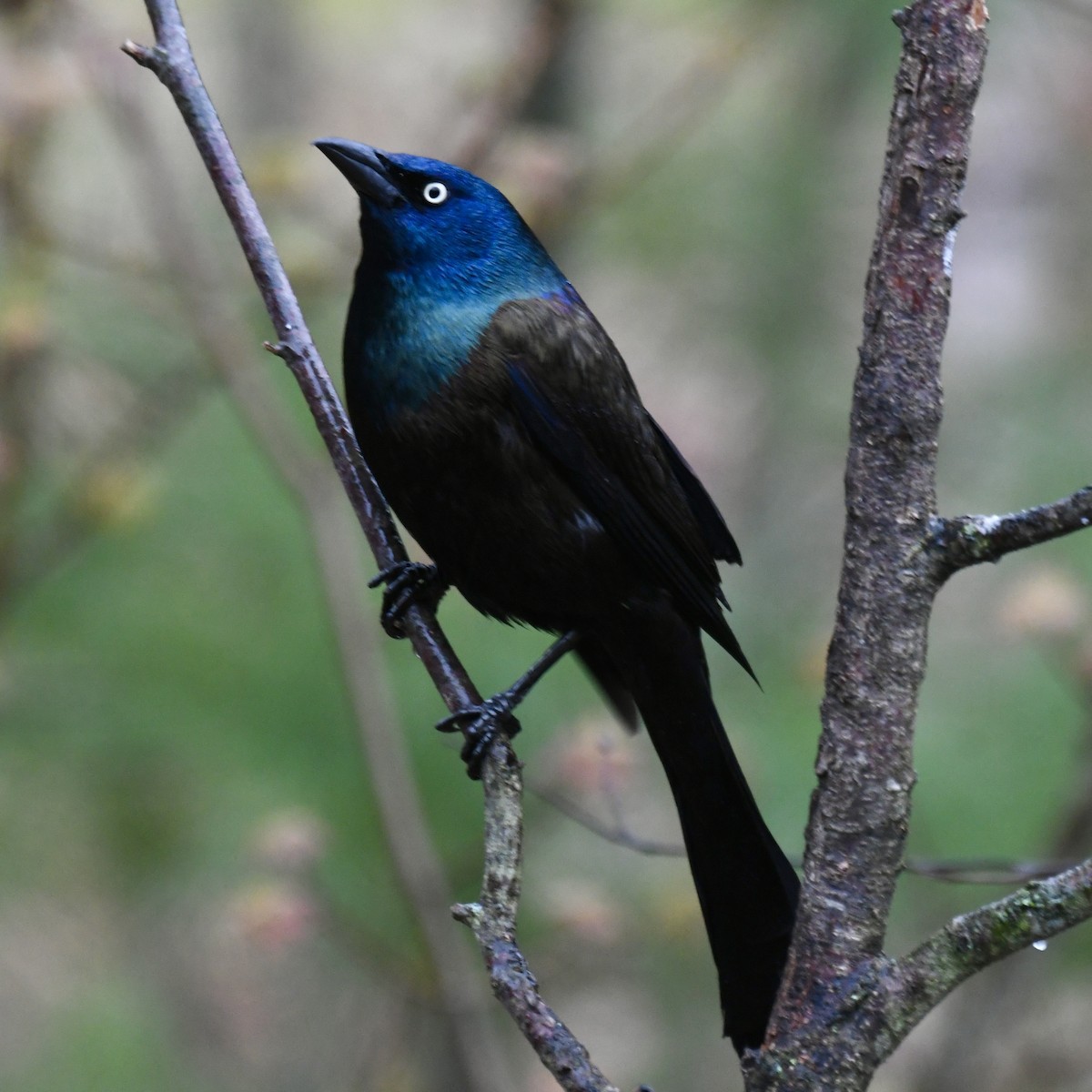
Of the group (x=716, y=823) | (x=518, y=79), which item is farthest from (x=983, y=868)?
(x=518, y=79)

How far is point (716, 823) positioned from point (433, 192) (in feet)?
4.38

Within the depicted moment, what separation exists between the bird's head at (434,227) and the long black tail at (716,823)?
2.37 feet

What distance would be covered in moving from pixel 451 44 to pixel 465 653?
7414 millimetres

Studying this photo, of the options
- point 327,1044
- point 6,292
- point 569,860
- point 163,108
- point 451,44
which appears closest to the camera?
point 6,292

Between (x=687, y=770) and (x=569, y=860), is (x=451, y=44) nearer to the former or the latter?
(x=569, y=860)

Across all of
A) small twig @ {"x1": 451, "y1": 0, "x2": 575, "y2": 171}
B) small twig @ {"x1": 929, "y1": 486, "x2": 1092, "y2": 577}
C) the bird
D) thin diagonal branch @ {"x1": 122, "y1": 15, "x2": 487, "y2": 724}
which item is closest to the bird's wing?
the bird

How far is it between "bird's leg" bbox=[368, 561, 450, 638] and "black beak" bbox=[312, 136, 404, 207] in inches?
28.3

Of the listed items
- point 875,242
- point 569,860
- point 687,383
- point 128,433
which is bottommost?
point 875,242

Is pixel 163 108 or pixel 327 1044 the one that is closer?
pixel 327 1044

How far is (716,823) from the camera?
2562 millimetres

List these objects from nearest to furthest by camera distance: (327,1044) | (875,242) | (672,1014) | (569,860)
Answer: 1. (875,242)
2. (569,860)
3. (672,1014)
4. (327,1044)

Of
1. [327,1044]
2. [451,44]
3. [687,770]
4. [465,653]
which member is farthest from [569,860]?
[451,44]

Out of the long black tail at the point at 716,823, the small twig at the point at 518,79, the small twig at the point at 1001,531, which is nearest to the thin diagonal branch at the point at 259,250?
the long black tail at the point at 716,823

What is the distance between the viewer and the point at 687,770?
8.70ft
